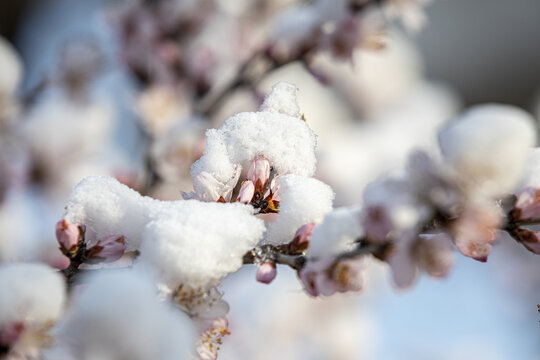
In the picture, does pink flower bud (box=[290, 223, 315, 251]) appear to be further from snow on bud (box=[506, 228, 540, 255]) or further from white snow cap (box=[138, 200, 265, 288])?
snow on bud (box=[506, 228, 540, 255])

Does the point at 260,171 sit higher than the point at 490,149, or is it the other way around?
the point at 490,149

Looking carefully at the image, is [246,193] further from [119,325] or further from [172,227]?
[119,325]

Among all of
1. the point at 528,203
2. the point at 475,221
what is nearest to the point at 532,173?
the point at 528,203

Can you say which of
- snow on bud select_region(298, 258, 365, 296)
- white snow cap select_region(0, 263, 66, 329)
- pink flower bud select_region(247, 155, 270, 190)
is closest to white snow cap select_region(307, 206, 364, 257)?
snow on bud select_region(298, 258, 365, 296)

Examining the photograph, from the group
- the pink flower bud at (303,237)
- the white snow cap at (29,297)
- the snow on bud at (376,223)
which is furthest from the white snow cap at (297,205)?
the white snow cap at (29,297)

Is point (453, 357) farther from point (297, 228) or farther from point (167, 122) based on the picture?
point (297, 228)

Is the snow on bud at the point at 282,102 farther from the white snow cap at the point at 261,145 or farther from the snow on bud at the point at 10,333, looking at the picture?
the snow on bud at the point at 10,333

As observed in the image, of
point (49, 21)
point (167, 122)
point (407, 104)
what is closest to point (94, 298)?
point (167, 122)
